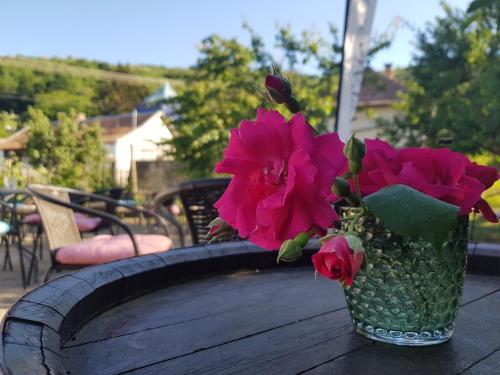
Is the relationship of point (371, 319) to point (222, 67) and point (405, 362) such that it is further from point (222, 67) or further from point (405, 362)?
point (222, 67)

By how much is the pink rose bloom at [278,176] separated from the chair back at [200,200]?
1.60 m

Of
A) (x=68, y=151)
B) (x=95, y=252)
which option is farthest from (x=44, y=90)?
(x=95, y=252)

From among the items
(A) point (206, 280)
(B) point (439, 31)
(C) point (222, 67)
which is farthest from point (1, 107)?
(A) point (206, 280)

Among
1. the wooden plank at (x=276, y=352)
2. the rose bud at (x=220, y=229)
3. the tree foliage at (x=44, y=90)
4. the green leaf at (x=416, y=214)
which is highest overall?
the tree foliage at (x=44, y=90)

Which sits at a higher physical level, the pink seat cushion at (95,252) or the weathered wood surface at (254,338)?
the weathered wood surface at (254,338)

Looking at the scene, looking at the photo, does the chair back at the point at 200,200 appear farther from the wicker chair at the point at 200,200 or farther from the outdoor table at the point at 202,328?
the outdoor table at the point at 202,328

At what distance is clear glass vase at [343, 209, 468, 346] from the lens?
1.98 ft

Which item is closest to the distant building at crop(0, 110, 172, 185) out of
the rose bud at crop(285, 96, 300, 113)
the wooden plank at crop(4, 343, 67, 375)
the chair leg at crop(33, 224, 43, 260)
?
the chair leg at crop(33, 224, 43, 260)

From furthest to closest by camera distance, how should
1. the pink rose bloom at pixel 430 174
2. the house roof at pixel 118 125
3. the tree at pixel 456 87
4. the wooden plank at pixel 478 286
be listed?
the house roof at pixel 118 125, the tree at pixel 456 87, the wooden plank at pixel 478 286, the pink rose bloom at pixel 430 174

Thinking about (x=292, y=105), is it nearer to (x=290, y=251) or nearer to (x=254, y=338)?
(x=290, y=251)

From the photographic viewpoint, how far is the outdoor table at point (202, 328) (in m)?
0.59

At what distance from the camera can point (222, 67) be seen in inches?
325

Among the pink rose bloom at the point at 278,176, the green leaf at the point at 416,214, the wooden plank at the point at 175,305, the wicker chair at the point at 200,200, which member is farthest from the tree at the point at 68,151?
the green leaf at the point at 416,214

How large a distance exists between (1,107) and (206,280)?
38.2 metres
